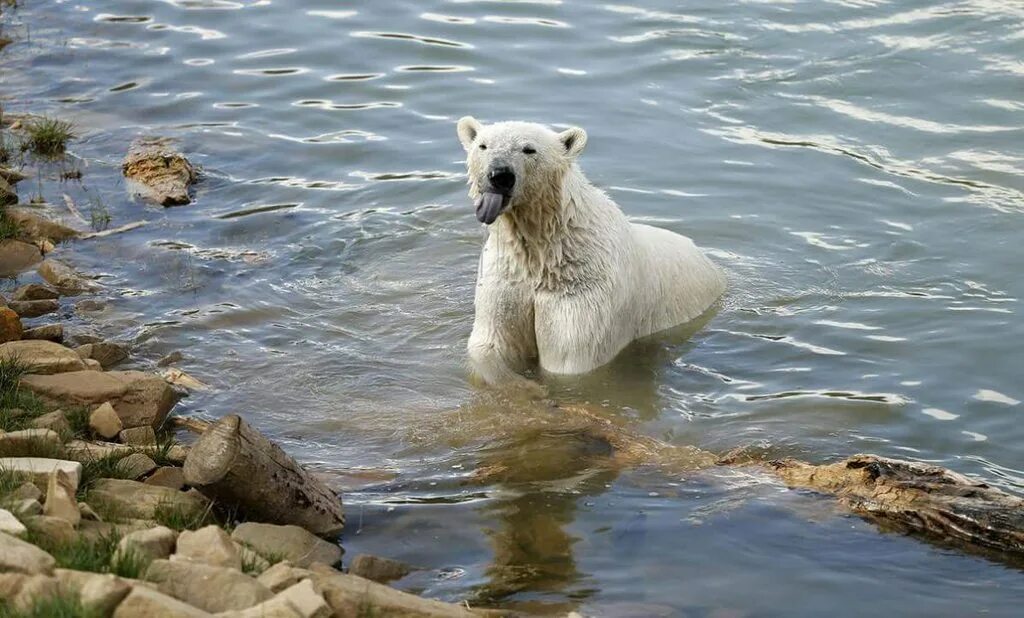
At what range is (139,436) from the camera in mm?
8219

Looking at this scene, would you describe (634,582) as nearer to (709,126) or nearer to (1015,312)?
(1015,312)

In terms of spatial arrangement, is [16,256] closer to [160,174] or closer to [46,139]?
[160,174]

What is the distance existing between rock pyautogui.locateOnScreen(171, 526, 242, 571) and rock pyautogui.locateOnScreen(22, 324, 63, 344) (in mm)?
4212

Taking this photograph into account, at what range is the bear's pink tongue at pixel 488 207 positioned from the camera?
30.1 feet

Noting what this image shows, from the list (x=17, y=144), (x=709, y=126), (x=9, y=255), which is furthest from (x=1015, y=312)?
(x=17, y=144)

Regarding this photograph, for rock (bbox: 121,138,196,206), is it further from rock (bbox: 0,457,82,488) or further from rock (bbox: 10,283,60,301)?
rock (bbox: 0,457,82,488)

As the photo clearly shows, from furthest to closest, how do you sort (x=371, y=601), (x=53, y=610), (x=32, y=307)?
(x=32, y=307) < (x=371, y=601) < (x=53, y=610)

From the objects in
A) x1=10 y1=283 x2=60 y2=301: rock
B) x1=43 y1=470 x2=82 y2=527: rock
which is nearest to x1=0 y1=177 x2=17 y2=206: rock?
x1=10 y1=283 x2=60 y2=301: rock

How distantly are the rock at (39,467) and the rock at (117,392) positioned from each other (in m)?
1.52

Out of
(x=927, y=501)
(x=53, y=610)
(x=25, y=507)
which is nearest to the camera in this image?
(x=53, y=610)

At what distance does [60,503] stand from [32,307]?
5063 millimetres

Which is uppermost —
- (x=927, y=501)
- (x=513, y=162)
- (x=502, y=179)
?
(x=513, y=162)

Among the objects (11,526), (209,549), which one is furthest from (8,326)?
(209,549)

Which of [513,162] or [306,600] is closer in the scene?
[306,600]
